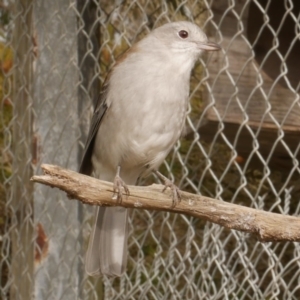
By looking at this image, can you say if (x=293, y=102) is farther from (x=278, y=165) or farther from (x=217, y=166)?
(x=217, y=166)

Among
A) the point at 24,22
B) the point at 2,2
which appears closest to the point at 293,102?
the point at 24,22

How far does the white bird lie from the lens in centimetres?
365

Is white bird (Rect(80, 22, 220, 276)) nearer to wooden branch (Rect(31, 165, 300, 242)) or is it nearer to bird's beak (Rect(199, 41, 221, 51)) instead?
bird's beak (Rect(199, 41, 221, 51))

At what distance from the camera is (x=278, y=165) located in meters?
4.48

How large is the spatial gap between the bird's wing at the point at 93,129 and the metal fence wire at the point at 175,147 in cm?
30

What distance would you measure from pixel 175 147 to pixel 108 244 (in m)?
0.57

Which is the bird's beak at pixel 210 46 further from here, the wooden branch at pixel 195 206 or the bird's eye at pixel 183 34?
the wooden branch at pixel 195 206

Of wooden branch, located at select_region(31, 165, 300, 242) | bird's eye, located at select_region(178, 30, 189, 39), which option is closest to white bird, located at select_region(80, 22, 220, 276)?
bird's eye, located at select_region(178, 30, 189, 39)

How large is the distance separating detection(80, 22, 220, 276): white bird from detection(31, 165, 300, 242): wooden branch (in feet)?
2.29

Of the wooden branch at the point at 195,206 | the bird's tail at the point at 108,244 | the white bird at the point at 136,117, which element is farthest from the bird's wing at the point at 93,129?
the wooden branch at the point at 195,206

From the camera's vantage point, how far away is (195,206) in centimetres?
282

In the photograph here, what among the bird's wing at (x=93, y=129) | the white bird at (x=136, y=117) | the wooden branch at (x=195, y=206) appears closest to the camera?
the wooden branch at (x=195, y=206)

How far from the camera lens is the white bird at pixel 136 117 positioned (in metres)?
3.65

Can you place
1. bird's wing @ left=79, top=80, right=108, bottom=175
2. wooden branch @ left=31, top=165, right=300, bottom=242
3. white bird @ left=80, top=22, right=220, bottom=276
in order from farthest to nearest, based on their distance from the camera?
bird's wing @ left=79, top=80, right=108, bottom=175 < white bird @ left=80, top=22, right=220, bottom=276 < wooden branch @ left=31, top=165, right=300, bottom=242
